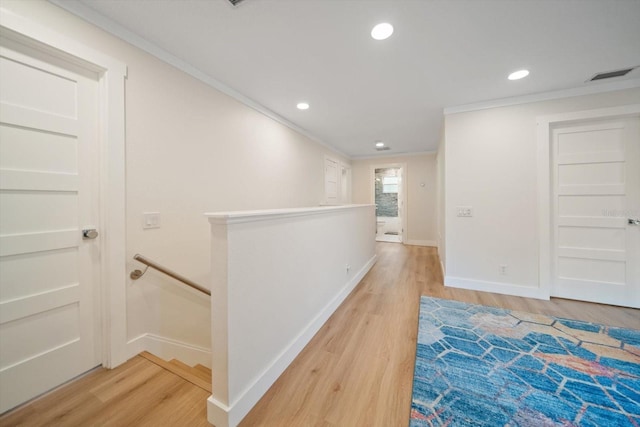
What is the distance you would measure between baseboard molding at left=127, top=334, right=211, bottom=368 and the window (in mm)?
7434

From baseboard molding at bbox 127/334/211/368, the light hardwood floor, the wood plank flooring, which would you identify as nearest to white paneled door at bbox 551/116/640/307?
the light hardwood floor

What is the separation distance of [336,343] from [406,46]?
2.60 meters

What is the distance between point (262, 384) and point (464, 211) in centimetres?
309

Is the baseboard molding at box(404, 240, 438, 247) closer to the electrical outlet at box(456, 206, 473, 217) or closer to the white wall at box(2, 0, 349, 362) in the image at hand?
the electrical outlet at box(456, 206, 473, 217)

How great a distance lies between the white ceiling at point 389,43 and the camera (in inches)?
61.4

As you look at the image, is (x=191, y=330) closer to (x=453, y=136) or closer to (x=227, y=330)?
(x=227, y=330)

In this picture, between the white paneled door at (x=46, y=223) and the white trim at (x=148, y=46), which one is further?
the white trim at (x=148, y=46)

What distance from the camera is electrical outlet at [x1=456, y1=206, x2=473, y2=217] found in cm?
308

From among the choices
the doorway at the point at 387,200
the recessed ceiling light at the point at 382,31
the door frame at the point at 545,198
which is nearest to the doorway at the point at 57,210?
the recessed ceiling light at the point at 382,31

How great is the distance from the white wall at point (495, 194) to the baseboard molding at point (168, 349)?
3.14 meters

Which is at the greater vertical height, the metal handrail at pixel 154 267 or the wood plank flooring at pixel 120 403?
the metal handrail at pixel 154 267

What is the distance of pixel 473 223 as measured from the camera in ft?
10.1

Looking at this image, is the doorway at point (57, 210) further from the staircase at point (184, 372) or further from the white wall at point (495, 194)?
the white wall at point (495, 194)

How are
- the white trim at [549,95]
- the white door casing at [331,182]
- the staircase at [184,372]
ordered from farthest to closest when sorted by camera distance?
the white door casing at [331,182], the white trim at [549,95], the staircase at [184,372]
